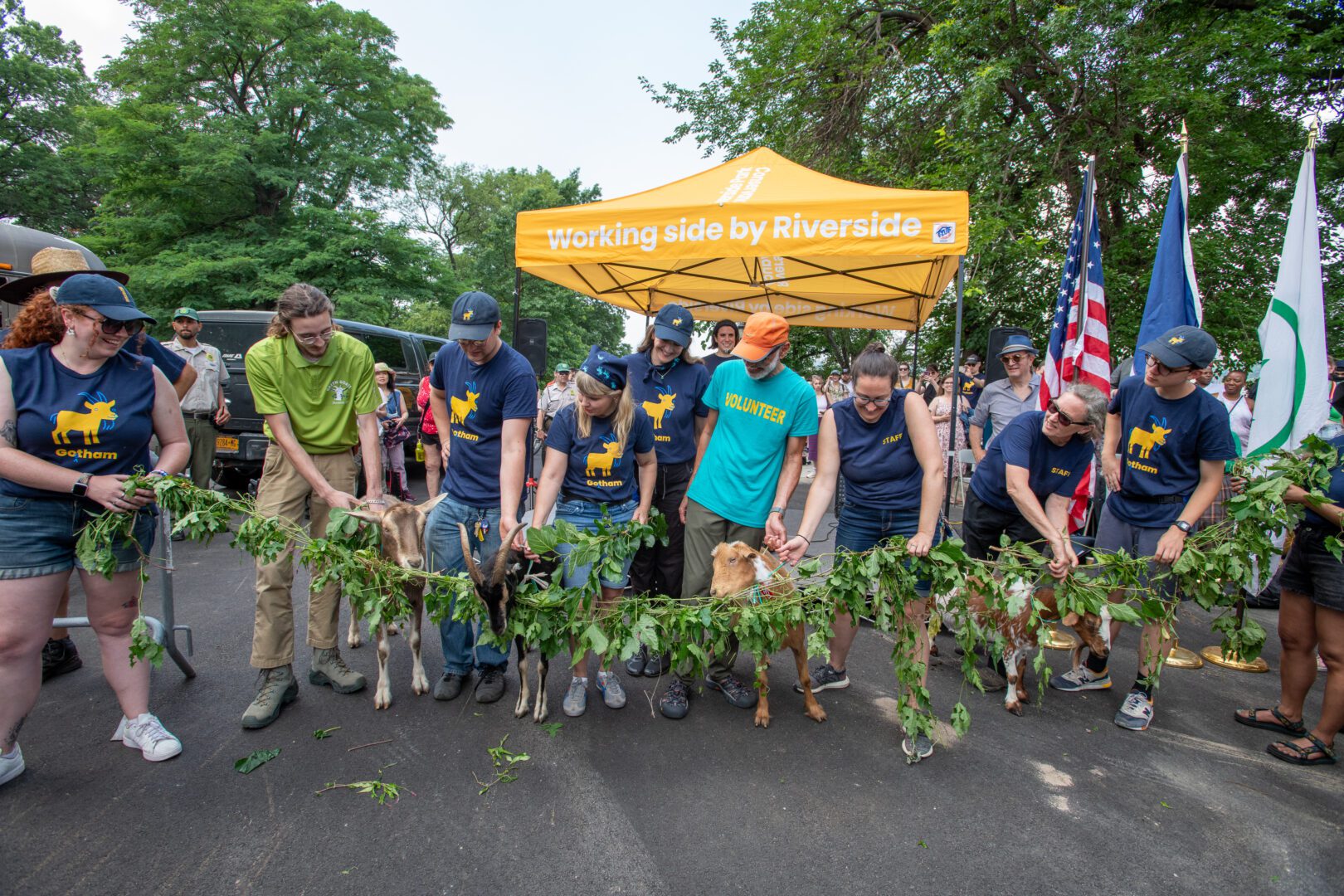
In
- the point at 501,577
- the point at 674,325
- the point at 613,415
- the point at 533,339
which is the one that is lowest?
the point at 501,577

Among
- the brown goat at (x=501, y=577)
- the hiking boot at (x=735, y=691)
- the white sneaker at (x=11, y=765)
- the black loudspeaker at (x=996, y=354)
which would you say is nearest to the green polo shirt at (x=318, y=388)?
the brown goat at (x=501, y=577)

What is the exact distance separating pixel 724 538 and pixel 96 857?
119 inches

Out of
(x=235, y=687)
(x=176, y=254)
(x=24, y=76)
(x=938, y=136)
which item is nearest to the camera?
(x=235, y=687)

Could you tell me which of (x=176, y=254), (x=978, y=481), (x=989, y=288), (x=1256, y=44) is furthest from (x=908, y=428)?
(x=176, y=254)

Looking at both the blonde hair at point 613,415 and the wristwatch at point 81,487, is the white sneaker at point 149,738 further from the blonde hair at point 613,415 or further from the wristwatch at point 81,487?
the blonde hair at point 613,415

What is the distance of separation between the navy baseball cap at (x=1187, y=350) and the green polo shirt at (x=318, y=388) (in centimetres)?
439

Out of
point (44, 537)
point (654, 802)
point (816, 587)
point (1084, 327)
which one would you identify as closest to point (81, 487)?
point (44, 537)

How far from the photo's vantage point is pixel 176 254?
18875 millimetres

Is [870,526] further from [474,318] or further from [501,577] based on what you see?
[474,318]

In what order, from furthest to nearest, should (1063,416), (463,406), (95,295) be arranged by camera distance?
(463,406), (1063,416), (95,295)

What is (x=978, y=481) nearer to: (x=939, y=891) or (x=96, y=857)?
(x=939, y=891)

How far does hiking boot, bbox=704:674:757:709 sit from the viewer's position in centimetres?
377

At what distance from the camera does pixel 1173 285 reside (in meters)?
5.15

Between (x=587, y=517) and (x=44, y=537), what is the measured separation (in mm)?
2430
